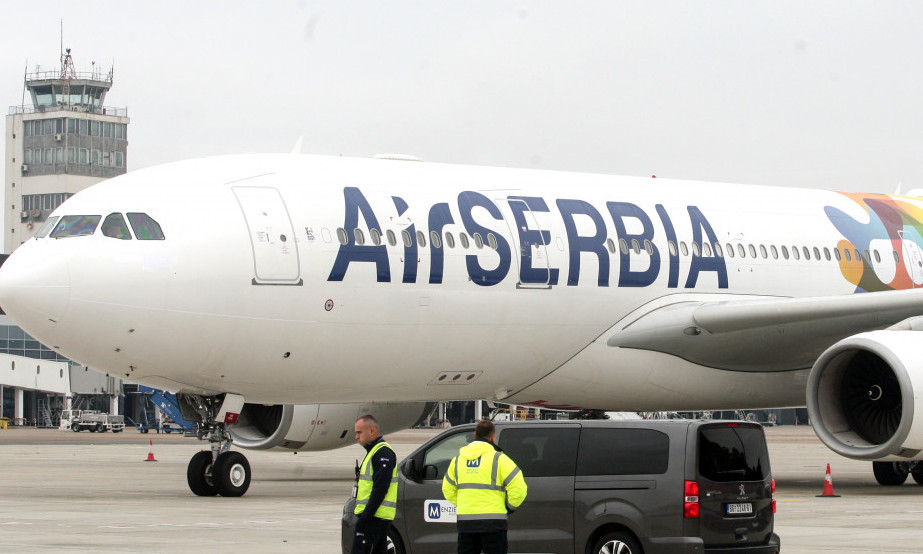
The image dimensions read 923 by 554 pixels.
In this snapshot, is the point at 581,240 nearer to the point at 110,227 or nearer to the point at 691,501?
the point at 110,227

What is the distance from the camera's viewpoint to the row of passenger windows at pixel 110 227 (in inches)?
631

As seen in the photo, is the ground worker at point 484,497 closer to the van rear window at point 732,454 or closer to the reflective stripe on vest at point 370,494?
the reflective stripe on vest at point 370,494

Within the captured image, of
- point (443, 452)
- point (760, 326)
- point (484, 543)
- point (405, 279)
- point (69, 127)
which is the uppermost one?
point (69, 127)

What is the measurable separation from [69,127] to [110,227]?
96.7 meters

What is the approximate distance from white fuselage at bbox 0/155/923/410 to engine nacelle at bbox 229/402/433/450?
2336mm

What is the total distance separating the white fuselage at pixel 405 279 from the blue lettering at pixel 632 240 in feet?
0.08

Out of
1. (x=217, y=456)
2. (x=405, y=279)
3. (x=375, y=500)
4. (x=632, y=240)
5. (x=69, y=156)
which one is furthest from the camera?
(x=69, y=156)

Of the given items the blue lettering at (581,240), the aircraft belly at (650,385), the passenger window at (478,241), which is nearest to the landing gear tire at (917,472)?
the aircraft belly at (650,385)

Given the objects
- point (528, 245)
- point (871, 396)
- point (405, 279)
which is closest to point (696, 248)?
point (528, 245)

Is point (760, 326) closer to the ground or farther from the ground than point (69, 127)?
closer to the ground

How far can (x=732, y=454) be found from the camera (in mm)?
10625

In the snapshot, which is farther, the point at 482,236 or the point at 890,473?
the point at 890,473

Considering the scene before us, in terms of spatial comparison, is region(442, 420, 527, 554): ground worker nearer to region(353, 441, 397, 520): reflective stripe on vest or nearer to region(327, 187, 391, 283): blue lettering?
region(353, 441, 397, 520): reflective stripe on vest

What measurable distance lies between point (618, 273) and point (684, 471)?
30.0 ft
